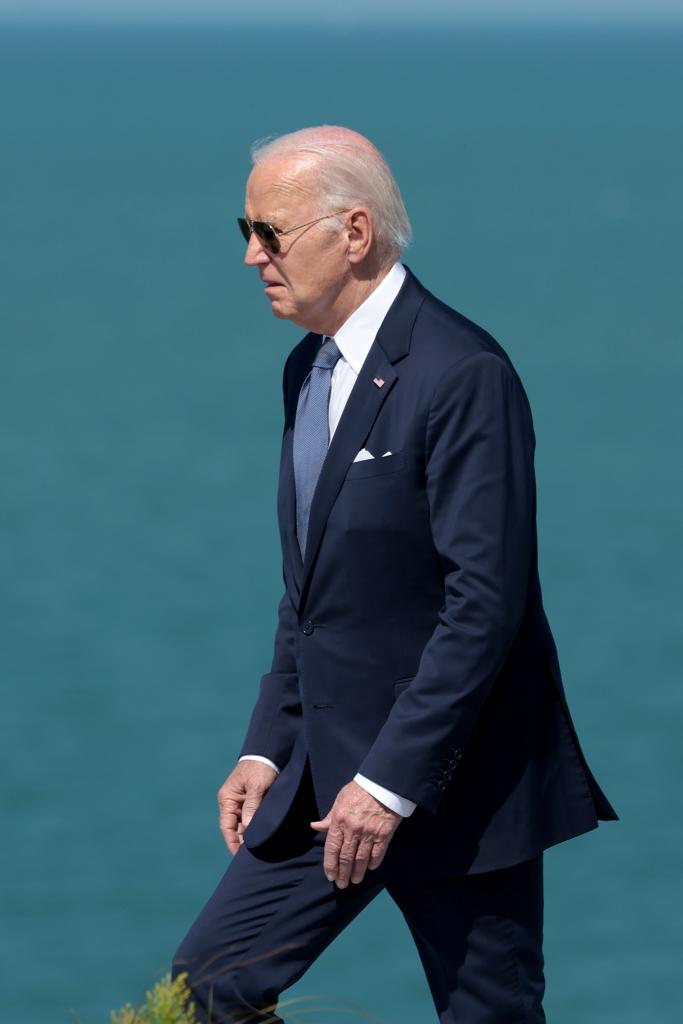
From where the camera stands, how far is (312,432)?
14.1 feet

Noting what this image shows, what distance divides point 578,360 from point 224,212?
21921 millimetres

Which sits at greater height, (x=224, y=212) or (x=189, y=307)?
(x=224, y=212)

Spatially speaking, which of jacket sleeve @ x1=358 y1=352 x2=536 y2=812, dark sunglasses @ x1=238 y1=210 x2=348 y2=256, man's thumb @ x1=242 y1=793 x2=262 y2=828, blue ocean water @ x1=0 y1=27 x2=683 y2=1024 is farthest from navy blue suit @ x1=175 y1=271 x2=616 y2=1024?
blue ocean water @ x1=0 y1=27 x2=683 y2=1024

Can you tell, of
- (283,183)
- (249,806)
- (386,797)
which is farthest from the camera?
(249,806)

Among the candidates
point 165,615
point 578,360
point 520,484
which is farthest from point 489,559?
point 578,360

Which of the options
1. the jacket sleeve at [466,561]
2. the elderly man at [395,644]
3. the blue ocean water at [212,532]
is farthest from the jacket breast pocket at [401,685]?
the blue ocean water at [212,532]

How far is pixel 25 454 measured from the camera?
4984 cm

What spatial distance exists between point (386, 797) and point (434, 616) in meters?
0.35

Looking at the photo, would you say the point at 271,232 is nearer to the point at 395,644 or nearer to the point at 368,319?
the point at 368,319

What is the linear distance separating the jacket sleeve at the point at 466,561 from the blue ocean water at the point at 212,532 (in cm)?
1009

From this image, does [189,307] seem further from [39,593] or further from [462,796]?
[462,796]

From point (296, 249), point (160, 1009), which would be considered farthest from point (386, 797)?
point (296, 249)

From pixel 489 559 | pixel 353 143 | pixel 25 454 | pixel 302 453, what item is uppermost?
pixel 25 454

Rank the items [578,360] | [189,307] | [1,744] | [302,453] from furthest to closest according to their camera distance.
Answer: [189,307], [578,360], [1,744], [302,453]
